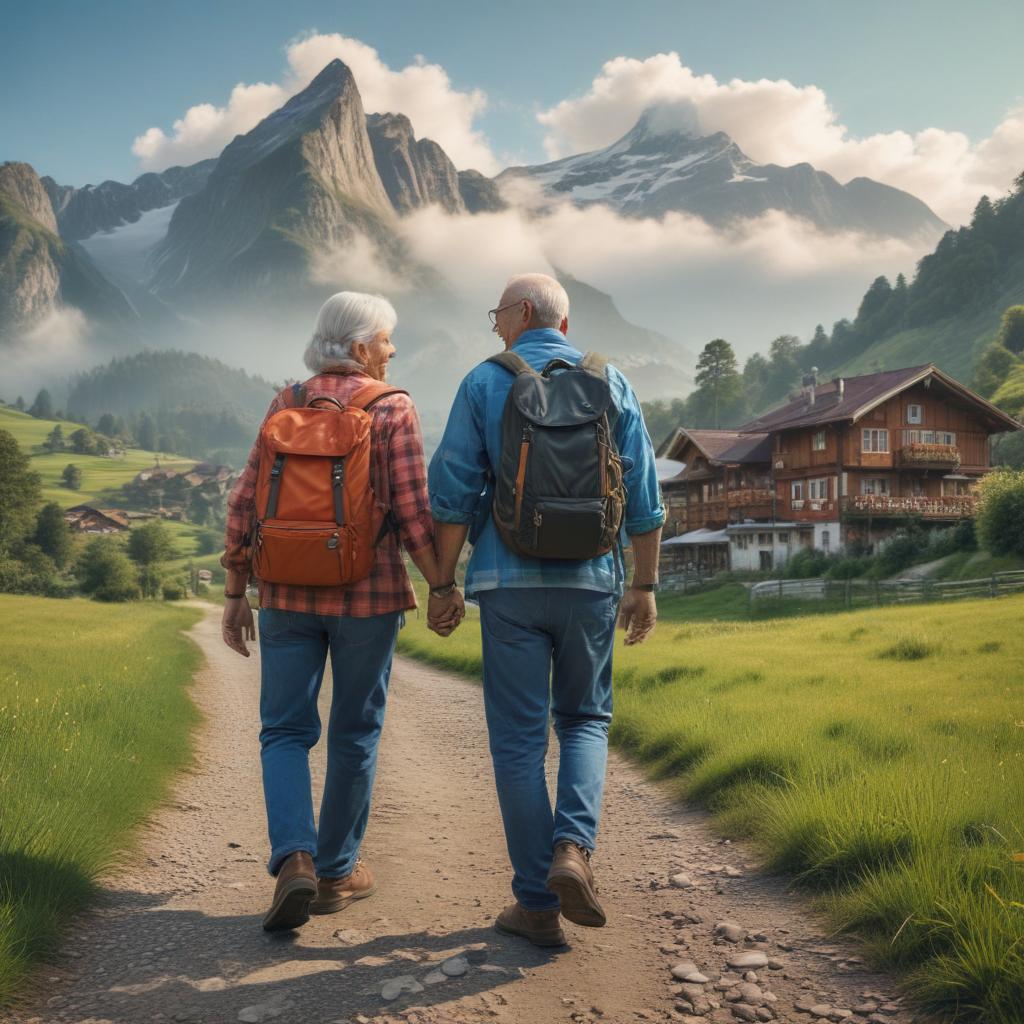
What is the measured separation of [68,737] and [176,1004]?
12.0 feet

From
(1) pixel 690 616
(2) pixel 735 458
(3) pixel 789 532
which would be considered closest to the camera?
(1) pixel 690 616

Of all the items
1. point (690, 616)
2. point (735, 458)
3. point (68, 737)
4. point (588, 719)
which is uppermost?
point (735, 458)

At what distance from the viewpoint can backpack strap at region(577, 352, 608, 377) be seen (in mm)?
4086

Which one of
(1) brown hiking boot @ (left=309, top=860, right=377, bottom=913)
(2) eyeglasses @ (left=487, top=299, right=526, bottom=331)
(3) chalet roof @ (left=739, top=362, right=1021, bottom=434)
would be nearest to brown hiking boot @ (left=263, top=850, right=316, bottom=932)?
(1) brown hiking boot @ (left=309, top=860, right=377, bottom=913)

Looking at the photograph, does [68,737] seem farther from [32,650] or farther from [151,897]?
[32,650]

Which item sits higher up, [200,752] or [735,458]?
[735,458]

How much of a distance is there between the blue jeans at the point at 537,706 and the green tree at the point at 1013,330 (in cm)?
11051

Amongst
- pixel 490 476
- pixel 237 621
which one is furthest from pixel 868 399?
pixel 237 621

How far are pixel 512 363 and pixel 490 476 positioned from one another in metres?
0.53

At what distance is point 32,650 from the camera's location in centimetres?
1630

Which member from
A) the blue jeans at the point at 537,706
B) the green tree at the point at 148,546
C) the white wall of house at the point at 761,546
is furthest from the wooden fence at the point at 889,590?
the green tree at the point at 148,546

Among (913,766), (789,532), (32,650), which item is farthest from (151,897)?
(789,532)

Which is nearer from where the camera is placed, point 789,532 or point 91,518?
point 789,532

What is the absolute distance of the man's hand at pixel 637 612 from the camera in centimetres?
439
